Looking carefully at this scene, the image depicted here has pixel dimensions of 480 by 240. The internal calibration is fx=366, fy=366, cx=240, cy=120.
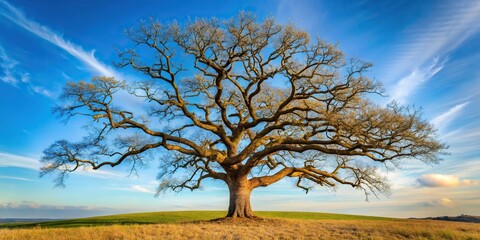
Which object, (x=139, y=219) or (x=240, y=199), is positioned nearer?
(x=240, y=199)

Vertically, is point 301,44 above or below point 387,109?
above

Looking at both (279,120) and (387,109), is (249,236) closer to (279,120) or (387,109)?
(387,109)

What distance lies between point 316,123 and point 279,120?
349 cm

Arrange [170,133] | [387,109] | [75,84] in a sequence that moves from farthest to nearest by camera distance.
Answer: [170,133]
[75,84]
[387,109]

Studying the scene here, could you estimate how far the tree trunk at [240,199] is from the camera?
22812mm

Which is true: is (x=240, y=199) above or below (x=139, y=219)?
above

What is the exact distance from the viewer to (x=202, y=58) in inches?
835

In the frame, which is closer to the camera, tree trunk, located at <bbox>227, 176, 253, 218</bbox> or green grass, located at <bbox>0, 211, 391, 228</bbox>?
tree trunk, located at <bbox>227, 176, 253, 218</bbox>

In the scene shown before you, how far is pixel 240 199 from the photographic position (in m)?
23.1

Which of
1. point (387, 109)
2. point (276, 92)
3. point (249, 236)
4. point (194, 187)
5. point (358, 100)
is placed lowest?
point (249, 236)

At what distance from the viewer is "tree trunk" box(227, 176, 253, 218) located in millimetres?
22812

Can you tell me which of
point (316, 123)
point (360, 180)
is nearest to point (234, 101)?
point (316, 123)

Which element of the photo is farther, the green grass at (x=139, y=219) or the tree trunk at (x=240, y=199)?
the green grass at (x=139, y=219)

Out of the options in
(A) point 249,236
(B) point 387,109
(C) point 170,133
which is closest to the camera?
(A) point 249,236
